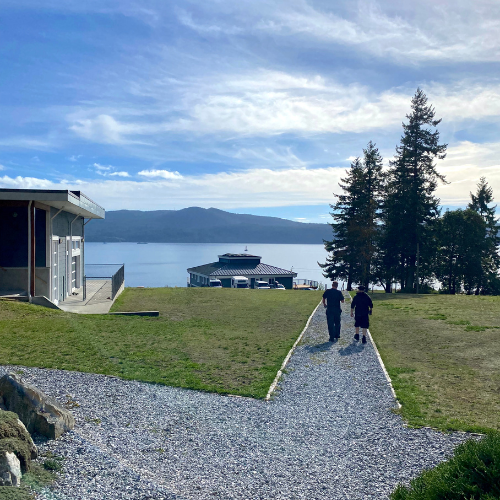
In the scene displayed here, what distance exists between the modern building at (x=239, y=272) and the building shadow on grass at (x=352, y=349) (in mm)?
36754

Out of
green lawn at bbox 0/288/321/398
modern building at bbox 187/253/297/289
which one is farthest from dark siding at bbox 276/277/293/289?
green lawn at bbox 0/288/321/398

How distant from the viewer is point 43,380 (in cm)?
757

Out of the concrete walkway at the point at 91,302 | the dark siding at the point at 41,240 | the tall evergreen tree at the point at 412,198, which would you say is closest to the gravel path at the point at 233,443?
the concrete walkway at the point at 91,302

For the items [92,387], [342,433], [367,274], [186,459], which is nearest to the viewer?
[186,459]

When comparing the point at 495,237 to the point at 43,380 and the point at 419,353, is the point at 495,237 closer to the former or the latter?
the point at 419,353

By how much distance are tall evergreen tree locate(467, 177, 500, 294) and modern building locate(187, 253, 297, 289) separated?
18.6 m

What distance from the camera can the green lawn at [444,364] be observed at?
22.6 feet

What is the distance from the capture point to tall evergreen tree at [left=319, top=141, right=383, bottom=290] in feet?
133

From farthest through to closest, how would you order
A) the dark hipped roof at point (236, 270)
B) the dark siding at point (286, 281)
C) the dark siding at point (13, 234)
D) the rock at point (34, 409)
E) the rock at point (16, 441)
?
the dark siding at point (286, 281) < the dark hipped roof at point (236, 270) < the dark siding at point (13, 234) < the rock at point (34, 409) < the rock at point (16, 441)

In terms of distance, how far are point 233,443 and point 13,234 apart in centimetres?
1350

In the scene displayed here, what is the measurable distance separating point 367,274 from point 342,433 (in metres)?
36.6

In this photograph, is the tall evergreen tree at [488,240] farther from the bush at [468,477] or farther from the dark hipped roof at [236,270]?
the bush at [468,477]

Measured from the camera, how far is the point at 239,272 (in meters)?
50.2

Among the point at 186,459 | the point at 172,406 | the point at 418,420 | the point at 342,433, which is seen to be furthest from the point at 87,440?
the point at 418,420
